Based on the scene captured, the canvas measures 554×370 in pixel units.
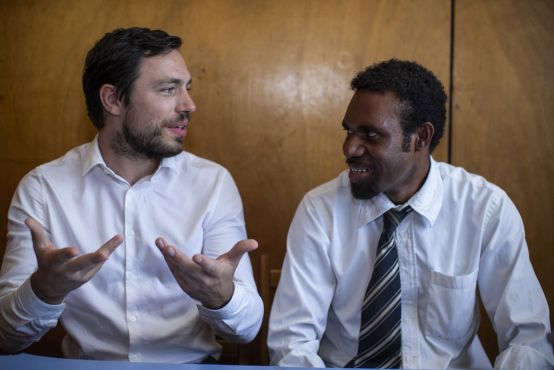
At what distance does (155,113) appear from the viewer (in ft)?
5.30

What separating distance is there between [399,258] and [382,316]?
16cm

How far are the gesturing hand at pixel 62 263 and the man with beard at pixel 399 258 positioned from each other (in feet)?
1.68

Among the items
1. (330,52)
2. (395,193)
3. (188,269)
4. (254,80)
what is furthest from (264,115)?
(188,269)

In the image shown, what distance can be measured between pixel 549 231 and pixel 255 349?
1122 millimetres

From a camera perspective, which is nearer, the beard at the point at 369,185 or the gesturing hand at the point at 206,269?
the gesturing hand at the point at 206,269

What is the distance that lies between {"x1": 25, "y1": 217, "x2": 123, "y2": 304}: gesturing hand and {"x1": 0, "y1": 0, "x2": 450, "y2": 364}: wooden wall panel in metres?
0.82

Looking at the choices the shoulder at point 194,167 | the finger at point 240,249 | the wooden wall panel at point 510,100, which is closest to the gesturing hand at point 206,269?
the finger at point 240,249

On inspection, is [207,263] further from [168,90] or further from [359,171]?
[168,90]

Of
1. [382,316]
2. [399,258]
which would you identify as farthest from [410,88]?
[382,316]

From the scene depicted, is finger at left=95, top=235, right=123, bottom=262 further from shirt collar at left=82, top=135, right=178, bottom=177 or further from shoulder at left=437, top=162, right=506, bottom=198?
shoulder at left=437, top=162, right=506, bottom=198

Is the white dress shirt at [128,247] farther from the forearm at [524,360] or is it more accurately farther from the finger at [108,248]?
the forearm at [524,360]

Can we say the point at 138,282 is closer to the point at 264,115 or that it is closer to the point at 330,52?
the point at 264,115

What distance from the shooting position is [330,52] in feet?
6.12

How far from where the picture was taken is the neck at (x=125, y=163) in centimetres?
162
